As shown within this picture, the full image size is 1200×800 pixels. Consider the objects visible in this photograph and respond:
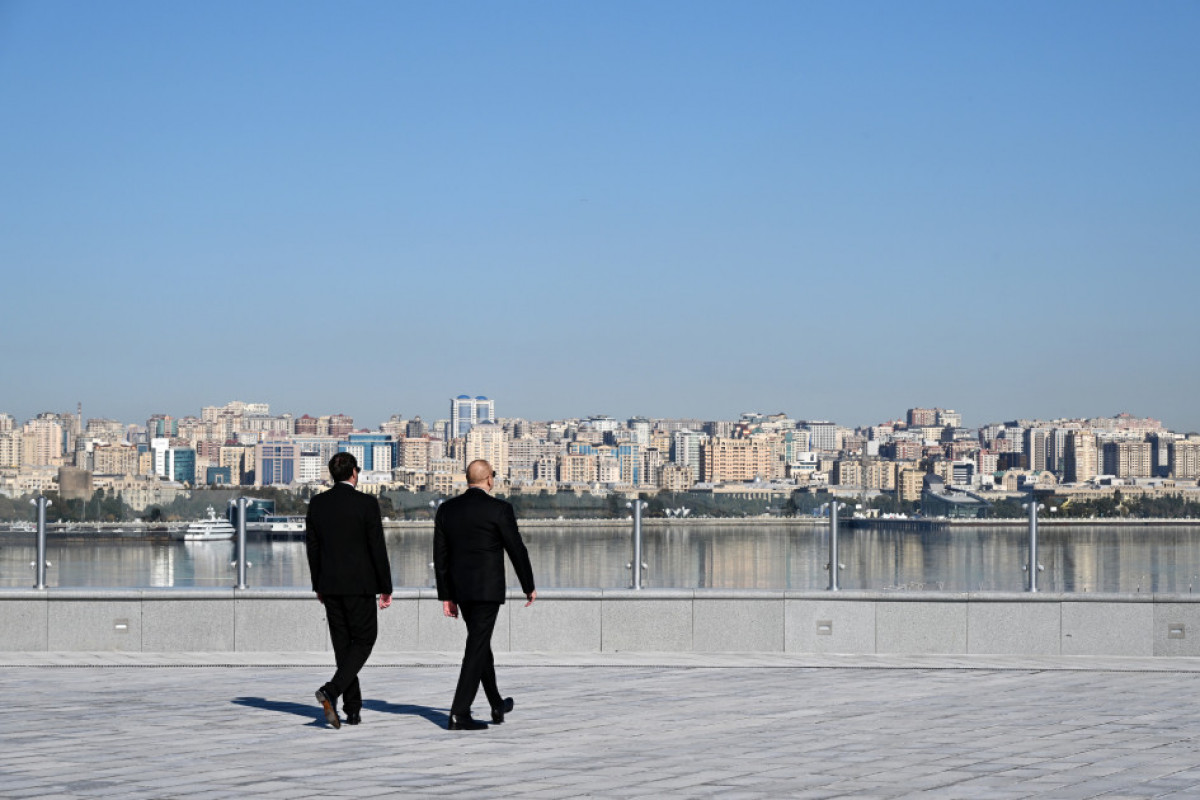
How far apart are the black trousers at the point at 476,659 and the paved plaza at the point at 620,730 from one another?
0.65 feet

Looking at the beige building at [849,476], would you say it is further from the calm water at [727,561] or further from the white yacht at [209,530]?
the white yacht at [209,530]

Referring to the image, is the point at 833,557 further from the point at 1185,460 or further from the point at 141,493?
the point at 141,493

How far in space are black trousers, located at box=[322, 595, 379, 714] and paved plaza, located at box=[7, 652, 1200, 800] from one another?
0.74 feet

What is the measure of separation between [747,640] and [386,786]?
695 cm

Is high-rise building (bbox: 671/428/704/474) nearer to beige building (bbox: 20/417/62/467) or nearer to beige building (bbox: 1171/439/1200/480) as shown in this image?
beige building (bbox: 20/417/62/467)

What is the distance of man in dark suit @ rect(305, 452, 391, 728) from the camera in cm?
946

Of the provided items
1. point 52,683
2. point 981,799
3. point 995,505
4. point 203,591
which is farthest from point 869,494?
point 981,799

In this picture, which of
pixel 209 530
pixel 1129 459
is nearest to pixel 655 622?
pixel 209 530

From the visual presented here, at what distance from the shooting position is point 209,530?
1437cm

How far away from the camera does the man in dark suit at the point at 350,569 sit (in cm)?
946

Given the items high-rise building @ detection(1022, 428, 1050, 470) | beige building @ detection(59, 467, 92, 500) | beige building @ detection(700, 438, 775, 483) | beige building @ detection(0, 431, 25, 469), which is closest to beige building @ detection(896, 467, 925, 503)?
high-rise building @ detection(1022, 428, 1050, 470)

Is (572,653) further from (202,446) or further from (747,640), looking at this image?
(202,446)

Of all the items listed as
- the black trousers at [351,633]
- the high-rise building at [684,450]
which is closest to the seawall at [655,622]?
the black trousers at [351,633]

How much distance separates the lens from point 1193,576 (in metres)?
13.9
